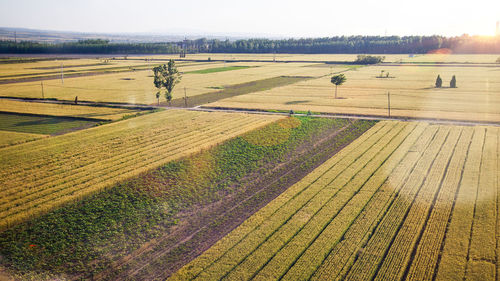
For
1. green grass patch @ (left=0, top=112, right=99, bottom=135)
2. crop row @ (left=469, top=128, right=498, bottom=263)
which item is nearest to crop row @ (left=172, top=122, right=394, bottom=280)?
crop row @ (left=469, top=128, right=498, bottom=263)

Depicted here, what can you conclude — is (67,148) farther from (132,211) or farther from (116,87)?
(116,87)

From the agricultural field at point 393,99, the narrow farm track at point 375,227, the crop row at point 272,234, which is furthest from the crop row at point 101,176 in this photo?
the agricultural field at point 393,99

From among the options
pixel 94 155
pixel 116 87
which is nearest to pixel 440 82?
pixel 116 87

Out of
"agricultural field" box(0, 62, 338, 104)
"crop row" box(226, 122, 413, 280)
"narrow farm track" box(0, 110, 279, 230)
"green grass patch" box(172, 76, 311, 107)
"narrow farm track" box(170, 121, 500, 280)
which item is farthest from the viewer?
"agricultural field" box(0, 62, 338, 104)

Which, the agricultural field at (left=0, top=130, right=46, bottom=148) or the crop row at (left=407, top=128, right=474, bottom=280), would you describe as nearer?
the crop row at (left=407, top=128, right=474, bottom=280)

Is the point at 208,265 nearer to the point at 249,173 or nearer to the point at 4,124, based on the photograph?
the point at 249,173

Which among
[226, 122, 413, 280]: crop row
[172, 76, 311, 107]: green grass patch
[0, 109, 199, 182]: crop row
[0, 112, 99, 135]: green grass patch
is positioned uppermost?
[172, 76, 311, 107]: green grass patch

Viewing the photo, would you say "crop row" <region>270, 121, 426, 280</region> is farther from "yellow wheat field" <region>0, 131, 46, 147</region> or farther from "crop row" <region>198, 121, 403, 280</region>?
"yellow wheat field" <region>0, 131, 46, 147</region>

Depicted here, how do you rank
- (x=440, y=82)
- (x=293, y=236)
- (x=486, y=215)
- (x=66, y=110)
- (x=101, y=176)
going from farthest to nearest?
(x=440, y=82)
(x=66, y=110)
(x=101, y=176)
(x=486, y=215)
(x=293, y=236)
